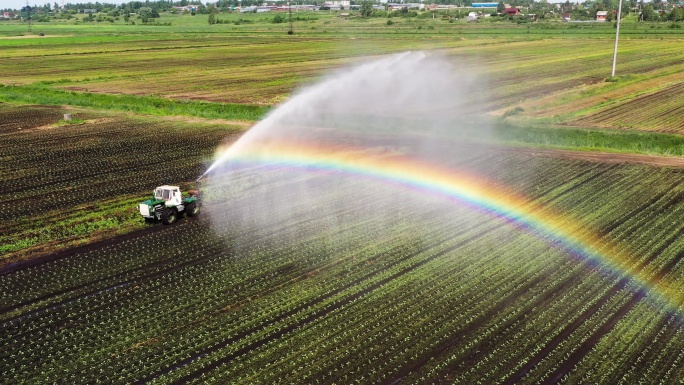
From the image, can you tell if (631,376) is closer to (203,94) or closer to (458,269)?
(458,269)

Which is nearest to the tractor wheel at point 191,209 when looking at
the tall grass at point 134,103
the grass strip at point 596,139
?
the grass strip at point 596,139

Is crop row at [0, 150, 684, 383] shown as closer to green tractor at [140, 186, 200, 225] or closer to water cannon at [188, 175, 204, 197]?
green tractor at [140, 186, 200, 225]

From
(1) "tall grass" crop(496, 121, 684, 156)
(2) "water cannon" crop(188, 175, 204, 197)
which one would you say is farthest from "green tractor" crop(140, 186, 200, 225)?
(1) "tall grass" crop(496, 121, 684, 156)

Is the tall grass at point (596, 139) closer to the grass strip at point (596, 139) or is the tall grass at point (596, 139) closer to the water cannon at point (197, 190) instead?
the grass strip at point (596, 139)

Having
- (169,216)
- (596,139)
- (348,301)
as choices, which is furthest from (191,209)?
(596,139)

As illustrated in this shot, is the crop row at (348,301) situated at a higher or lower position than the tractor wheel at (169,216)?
lower

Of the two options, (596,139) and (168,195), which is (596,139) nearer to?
(596,139)

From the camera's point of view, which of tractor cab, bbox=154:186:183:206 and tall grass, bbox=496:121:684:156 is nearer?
tractor cab, bbox=154:186:183:206
